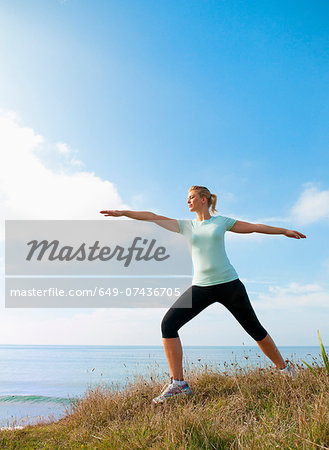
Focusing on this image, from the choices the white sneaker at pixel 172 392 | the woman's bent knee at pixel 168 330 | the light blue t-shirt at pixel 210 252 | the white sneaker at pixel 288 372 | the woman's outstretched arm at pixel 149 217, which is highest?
the woman's outstretched arm at pixel 149 217

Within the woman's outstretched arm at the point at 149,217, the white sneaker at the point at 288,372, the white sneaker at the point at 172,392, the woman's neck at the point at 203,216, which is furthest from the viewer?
the woman's neck at the point at 203,216

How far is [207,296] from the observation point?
463cm

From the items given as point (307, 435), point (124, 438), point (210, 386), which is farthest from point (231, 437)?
point (210, 386)

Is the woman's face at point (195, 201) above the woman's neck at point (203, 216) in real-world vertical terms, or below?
above

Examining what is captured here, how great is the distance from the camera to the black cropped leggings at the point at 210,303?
182 inches

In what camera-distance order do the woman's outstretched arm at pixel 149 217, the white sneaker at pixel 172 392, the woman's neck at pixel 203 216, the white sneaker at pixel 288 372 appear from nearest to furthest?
the white sneaker at pixel 172 392
the woman's outstretched arm at pixel 149 217
the white sneaker at pixel 288 372
the woman's neck at pixel 203 216

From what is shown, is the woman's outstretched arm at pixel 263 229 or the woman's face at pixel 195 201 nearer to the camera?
the woman's outstretched arm at pixel 263 229

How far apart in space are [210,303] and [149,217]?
51.1 inches

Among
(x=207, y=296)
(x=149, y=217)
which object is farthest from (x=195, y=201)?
(x=207, y=296)

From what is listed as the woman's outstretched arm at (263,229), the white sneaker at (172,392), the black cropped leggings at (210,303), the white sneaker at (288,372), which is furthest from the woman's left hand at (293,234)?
the white sneaker at (172,392)

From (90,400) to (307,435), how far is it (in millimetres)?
3415

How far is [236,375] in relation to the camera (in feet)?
18.2

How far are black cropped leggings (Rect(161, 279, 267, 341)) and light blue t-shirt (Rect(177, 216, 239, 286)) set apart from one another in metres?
0.09

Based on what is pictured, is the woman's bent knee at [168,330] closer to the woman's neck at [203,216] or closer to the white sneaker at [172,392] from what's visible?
the white sneaker at [172,392]
